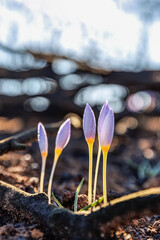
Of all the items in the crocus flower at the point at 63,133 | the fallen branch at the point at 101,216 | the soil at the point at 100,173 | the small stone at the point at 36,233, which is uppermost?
the crocus flower at the point at 63,133

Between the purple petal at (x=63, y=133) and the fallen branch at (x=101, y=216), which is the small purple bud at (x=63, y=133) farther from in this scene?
the fallen branch at (x=101, y=216)

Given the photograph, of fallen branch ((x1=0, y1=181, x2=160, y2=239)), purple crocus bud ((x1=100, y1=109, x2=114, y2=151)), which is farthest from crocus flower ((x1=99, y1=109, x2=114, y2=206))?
fallen branch ((x1=0, y1=181, x2=160, y2=239))

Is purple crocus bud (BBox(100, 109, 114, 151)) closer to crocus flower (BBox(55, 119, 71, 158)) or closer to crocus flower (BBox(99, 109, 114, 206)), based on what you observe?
crocus flower (BBox(99, 109, 114, 206))

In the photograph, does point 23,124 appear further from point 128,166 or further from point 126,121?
point 128,166

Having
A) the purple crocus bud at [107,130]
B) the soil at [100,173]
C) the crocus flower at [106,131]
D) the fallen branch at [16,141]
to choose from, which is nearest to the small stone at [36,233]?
the soil at [100,173]

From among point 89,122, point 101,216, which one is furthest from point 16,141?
point 101,216

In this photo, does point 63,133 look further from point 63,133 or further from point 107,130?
point 107,130
